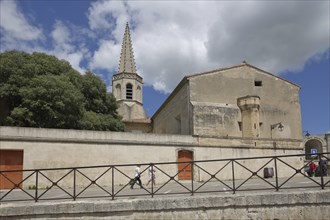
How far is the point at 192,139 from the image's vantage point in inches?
875

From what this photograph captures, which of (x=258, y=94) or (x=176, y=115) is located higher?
(x=258, y=94)

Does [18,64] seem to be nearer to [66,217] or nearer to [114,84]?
[66,217]

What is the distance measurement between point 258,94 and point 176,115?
6502mm

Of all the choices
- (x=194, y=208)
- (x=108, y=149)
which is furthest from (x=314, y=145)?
(x=194, y=208)

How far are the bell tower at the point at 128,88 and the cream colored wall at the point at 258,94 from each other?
26.4 m

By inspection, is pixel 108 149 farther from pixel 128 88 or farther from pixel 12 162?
pixel 128 88

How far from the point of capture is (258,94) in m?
27.4

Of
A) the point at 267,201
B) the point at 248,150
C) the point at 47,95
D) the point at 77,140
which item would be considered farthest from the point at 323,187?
the point at 47,95

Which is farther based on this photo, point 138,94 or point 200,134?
point 138,94

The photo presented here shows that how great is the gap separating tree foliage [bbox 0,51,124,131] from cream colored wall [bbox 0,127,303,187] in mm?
4324

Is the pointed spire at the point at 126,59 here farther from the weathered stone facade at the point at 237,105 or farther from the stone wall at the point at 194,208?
the stone wall at the point at 194,208

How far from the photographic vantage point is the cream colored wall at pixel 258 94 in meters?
25.6

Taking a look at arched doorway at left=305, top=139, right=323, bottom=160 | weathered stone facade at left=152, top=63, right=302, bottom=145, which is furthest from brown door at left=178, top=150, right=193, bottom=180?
arched doorway at left=305, top=139, right=323, bottom=160

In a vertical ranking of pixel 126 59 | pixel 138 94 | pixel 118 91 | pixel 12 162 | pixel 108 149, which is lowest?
pixel 12 162
